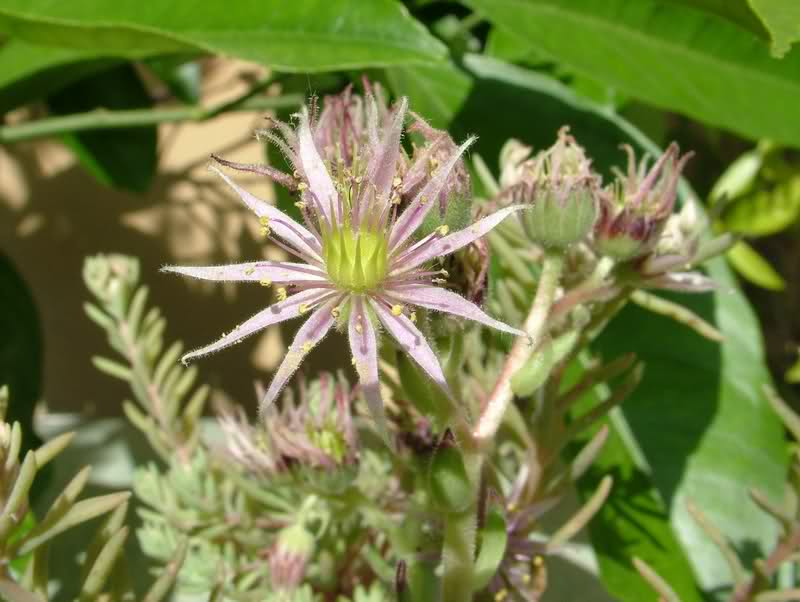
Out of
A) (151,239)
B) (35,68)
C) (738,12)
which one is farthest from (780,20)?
(151,239)

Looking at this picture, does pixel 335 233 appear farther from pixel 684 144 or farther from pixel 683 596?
pixel 684 144

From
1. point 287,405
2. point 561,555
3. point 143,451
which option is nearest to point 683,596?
point 561,555

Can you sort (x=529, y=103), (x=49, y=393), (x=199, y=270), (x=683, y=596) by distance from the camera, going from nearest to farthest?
(x=199, y=270) < (x=683, y=596) < (x=529, y=103) < (x=49, y=393)

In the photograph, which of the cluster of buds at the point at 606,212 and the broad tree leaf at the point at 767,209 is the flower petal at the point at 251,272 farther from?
the broad tree leaf at the point at 767,209

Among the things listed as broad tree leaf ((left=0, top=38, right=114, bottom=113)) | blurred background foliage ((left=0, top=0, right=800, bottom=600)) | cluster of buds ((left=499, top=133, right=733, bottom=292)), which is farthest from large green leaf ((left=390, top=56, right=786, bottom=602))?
broad tree leaf ((left=0, top=38, right=114, bottom=113))

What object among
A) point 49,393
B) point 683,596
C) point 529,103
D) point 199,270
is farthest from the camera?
point 49,393

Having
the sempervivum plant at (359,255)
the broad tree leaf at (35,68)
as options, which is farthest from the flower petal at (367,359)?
the broad tree leaf at (35,68)

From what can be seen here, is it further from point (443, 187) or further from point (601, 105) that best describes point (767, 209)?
point (443, 187)
